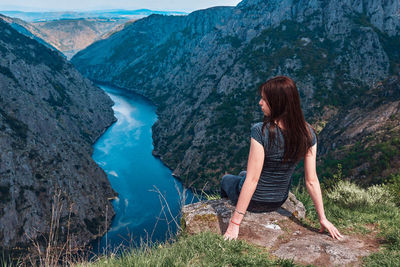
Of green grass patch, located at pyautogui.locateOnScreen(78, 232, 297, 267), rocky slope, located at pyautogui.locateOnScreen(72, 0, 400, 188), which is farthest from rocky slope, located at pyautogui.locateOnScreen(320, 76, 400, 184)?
rocky slope, located at pyautogui.locateOnScreen(72, 0, 400, 188)

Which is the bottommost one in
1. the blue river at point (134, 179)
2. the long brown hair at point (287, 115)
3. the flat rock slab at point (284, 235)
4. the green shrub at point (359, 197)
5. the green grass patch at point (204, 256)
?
the blue river at point (134, 179)

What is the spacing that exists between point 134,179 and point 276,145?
115730mm

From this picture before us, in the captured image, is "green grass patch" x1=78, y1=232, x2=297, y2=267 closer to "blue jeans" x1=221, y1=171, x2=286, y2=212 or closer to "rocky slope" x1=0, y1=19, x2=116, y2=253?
"blue jeans" x1=221, y1=171, x2=286, y2=212

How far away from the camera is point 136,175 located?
118875 mm

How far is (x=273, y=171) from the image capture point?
5.64 metres

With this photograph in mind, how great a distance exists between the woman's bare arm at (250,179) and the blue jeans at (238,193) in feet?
2.28

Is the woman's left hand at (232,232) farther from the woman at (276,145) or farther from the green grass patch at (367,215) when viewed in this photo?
the green grass patch at (367,215)

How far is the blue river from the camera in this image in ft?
286

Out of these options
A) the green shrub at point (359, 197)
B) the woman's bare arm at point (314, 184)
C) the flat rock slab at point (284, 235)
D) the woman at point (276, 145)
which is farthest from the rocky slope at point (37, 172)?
the woman's bare arm at point (314, 184)

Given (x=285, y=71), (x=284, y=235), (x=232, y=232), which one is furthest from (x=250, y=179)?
(x=285, y=71)

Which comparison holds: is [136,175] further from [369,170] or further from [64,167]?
[369,170]

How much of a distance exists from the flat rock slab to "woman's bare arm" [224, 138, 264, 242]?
48 cm

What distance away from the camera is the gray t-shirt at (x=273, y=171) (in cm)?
523

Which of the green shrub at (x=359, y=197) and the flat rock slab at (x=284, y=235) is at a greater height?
the flat rock slab at (x=284, y=235)
